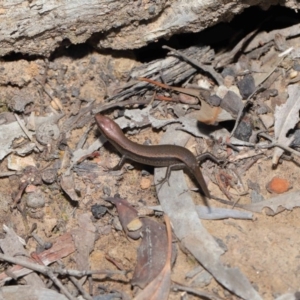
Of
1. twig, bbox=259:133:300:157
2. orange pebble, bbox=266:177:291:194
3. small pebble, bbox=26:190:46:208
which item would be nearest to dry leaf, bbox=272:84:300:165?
twig, bbox=259:133:300:157

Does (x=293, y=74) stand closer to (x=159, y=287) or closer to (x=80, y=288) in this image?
(x=159, y=287)

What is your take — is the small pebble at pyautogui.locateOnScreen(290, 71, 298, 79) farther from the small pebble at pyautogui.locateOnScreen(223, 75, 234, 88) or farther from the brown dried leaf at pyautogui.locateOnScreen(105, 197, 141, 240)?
the brown dried leaf at pyautogui.locateOnScreen(105, 197, 141, 240)

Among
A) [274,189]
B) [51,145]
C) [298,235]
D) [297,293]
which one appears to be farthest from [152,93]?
[297,293]

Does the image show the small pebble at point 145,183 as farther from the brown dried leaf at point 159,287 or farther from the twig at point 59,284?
the twig at point 59,284

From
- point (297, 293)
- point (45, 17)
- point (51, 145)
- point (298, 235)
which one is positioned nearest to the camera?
point (297, 293)

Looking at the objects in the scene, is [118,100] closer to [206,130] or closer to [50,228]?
[206,130]
